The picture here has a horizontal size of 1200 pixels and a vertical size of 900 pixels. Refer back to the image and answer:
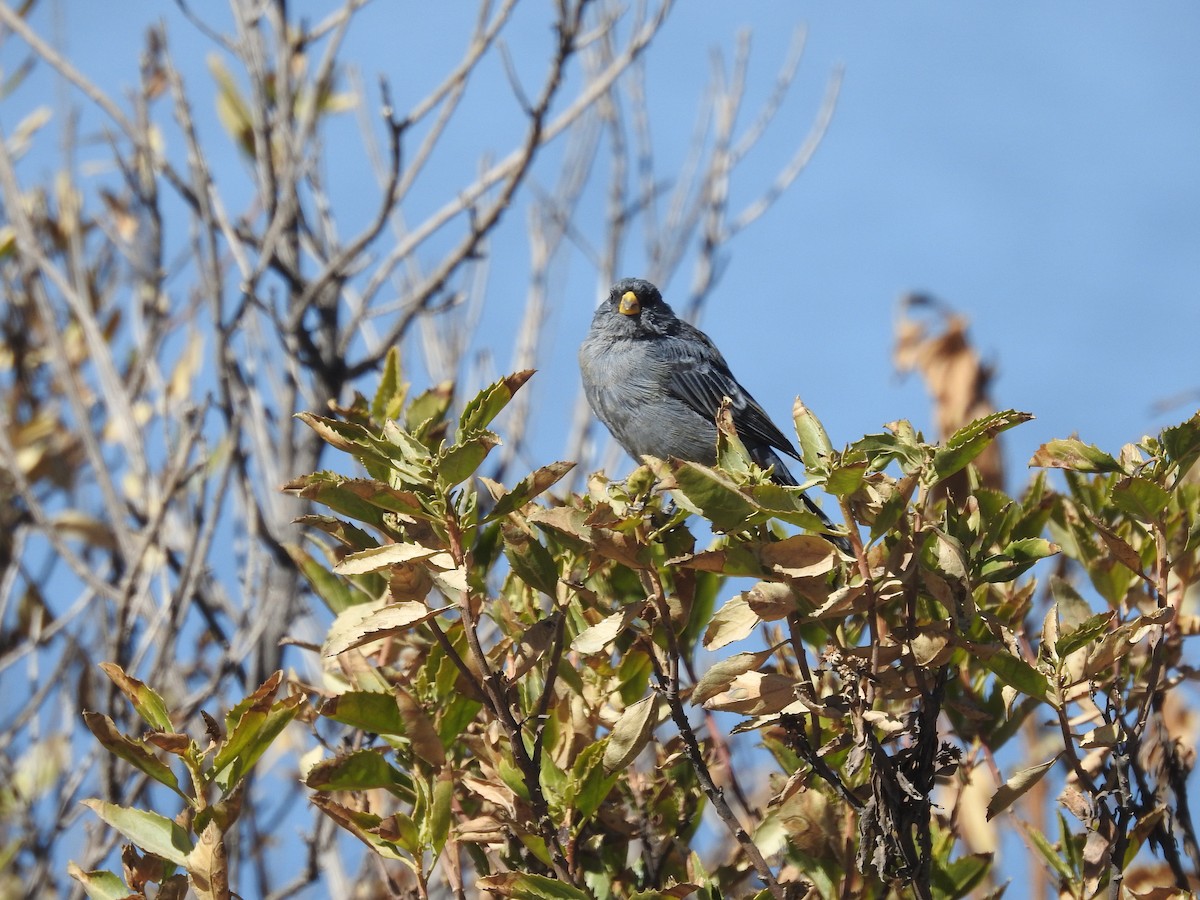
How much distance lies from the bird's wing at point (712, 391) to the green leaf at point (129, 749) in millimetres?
2666

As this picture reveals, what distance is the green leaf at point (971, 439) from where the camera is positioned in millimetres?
1647

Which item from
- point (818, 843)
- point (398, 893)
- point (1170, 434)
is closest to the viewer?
point (1170, 434)

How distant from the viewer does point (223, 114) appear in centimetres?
473

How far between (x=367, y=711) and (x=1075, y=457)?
1.10 meters

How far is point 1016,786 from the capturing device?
1.78 m

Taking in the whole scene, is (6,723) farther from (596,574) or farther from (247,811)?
(596,574)

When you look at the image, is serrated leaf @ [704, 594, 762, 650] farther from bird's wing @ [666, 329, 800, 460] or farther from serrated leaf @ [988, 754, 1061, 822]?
bird's wing @ [666, 329, 800, 460]

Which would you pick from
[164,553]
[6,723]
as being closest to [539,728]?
[164,553]

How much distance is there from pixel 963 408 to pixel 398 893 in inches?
114

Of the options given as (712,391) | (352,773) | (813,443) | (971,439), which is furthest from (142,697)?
(712,391)

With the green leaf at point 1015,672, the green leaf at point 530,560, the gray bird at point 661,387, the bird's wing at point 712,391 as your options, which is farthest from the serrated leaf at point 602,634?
the bird's wing at point 712,391

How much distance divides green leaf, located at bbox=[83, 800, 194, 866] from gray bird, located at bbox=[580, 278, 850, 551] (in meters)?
2.40

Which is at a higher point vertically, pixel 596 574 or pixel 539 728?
pixel 596 574

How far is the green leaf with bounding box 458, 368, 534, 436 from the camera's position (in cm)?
178
